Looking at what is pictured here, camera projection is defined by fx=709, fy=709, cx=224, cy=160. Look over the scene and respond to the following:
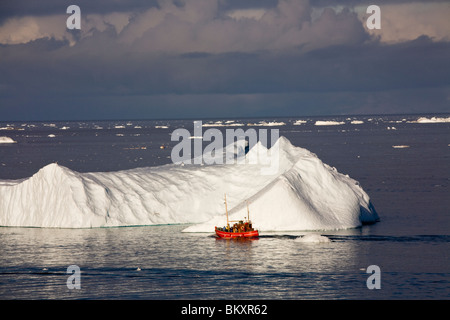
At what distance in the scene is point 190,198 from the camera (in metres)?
44.6

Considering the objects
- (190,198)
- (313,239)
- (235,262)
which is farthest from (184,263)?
(190,198)

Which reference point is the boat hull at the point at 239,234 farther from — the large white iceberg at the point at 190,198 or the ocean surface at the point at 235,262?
the large white iceberg at the point at 190,198

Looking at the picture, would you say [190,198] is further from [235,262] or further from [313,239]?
[235,262]

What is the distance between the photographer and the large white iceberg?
40.2m

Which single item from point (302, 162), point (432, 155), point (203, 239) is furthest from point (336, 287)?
point (432, 155)

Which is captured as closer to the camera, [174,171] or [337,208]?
[337,208]

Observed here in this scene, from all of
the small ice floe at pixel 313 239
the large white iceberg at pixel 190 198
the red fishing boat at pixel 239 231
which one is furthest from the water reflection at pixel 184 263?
the large white iceberg at pixel 190 198

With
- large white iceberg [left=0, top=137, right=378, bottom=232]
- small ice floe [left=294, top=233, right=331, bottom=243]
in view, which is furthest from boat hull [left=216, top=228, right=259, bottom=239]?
small ice floe [left=294, top=233, right=331, bottom=243]

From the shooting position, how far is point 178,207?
145 ft
